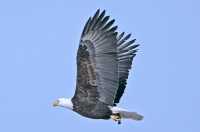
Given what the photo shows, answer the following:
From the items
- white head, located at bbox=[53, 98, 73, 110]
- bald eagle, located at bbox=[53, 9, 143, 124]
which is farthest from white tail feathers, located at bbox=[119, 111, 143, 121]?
white head, located at bbox=[53, 98, 73, 110]

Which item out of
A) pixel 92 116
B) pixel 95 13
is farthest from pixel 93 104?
pixel 95 13

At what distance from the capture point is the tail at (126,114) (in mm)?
26062

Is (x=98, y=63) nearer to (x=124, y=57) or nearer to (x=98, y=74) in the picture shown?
(x=98, y=74)

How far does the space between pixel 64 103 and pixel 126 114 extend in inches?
56.6

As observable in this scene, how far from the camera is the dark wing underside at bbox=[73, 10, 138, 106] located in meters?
25.7

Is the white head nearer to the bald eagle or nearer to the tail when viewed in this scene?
the bald eagle

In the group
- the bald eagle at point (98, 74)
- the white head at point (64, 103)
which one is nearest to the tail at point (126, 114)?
the bald eagle at point (98, 74)

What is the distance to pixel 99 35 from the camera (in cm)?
2602

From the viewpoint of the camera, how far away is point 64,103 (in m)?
26.8

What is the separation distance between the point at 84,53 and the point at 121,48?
2506 mm

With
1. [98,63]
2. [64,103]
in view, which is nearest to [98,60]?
[98,63]

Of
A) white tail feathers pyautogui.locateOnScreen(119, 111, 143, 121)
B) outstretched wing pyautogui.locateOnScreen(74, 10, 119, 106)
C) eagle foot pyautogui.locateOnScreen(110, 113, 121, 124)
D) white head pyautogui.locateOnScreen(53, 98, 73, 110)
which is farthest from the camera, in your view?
white head pyautogui.locateOnScreen(53, 98, 73, 110)

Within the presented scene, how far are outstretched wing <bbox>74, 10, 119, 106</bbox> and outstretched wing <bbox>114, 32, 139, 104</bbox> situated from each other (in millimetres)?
1004

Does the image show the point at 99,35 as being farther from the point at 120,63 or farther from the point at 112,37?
the point at 120,63
